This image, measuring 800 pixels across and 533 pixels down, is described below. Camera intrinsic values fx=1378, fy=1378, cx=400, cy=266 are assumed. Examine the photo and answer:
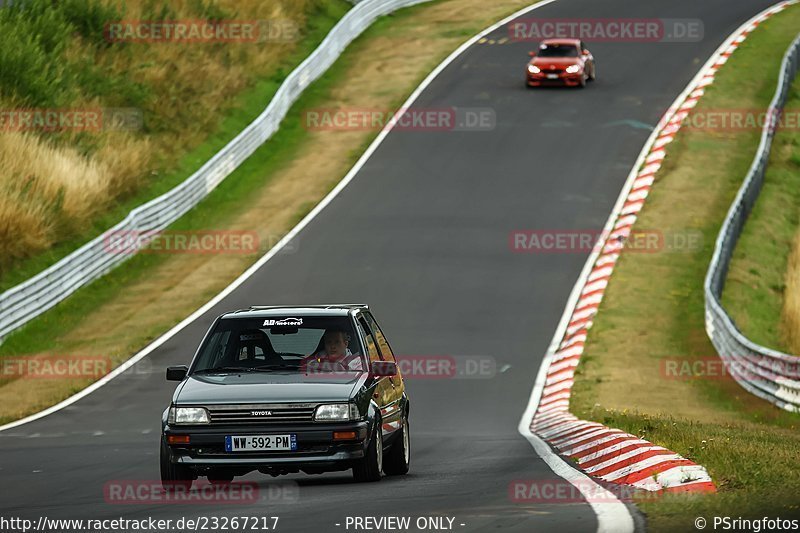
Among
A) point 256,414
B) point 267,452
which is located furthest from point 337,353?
point 267,452

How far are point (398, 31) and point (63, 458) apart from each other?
36162 millimetres

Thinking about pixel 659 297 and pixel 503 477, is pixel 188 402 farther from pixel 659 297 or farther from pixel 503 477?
pixel 659 297

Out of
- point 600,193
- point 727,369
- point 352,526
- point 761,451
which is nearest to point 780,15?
point 600,193

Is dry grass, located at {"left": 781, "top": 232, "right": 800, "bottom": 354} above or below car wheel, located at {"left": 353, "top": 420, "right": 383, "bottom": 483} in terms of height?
below

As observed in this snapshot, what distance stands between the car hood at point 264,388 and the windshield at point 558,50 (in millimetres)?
32842

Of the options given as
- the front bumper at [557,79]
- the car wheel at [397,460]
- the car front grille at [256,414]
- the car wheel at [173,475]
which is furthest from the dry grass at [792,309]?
the car wheel at [173,475]

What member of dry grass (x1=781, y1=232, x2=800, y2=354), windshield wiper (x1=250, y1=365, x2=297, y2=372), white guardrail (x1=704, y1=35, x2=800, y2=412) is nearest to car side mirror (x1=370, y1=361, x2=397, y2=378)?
windshield wiper (x1=250, y1=365, x2=297, y2=372)

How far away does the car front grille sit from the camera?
10.8 metres

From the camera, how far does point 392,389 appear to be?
490 inches

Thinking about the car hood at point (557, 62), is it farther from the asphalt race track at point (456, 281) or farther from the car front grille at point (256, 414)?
the car front grille at point (256, 414)

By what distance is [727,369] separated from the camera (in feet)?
74.6

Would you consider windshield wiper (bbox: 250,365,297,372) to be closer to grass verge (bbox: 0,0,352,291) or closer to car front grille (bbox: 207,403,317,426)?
car front grille (bbox: 207,403,317,426)

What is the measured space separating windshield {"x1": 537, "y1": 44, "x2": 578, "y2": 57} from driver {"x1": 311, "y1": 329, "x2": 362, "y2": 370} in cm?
3225

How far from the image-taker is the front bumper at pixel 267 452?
10.8m
